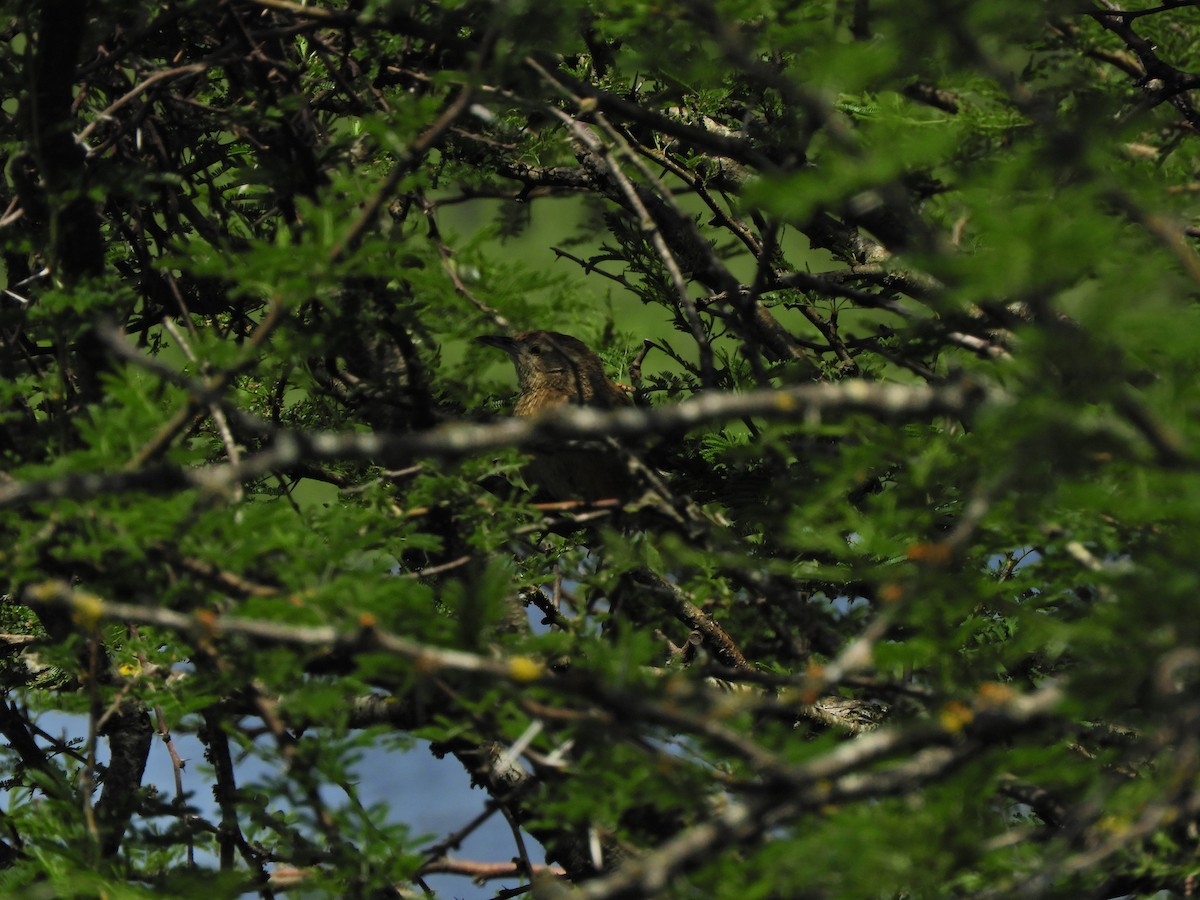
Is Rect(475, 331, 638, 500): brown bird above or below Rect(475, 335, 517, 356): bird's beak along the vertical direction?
below

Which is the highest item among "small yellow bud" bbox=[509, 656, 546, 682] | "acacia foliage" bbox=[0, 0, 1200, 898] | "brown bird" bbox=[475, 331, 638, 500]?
"brown bird" bbox=[475, 331, 638, 500]

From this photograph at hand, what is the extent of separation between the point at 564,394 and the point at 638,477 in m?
1.95

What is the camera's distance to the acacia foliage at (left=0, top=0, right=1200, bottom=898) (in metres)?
Answer: 1.29

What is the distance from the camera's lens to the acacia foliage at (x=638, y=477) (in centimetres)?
129

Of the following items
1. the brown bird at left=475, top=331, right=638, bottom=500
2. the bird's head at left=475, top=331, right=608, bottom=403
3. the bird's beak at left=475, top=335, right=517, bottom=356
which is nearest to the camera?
the brown bird at left=475, top=331, right=638, bottom=500

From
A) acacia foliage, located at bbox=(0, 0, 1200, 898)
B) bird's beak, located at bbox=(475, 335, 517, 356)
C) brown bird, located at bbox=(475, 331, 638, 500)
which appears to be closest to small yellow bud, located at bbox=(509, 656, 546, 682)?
acacia foliage, located at bbox=(0, 0, 1200, 898)

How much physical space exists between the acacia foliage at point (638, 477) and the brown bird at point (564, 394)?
1.97 ft

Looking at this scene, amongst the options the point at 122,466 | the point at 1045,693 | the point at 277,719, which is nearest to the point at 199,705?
the point at 277,719

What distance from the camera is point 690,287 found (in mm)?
4172


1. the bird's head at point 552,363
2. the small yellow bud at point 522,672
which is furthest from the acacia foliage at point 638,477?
the bird's head at point 552,363

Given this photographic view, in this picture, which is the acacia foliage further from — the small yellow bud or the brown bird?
the brown bird

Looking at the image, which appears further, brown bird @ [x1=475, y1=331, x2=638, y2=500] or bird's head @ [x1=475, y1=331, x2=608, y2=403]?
bird's head @ [x1=475, y1=331, x2=608, y2=403]

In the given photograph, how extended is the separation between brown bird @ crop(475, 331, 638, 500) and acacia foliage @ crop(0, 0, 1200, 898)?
1.97ft

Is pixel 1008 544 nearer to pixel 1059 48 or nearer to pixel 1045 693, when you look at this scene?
pixel 1045 693
